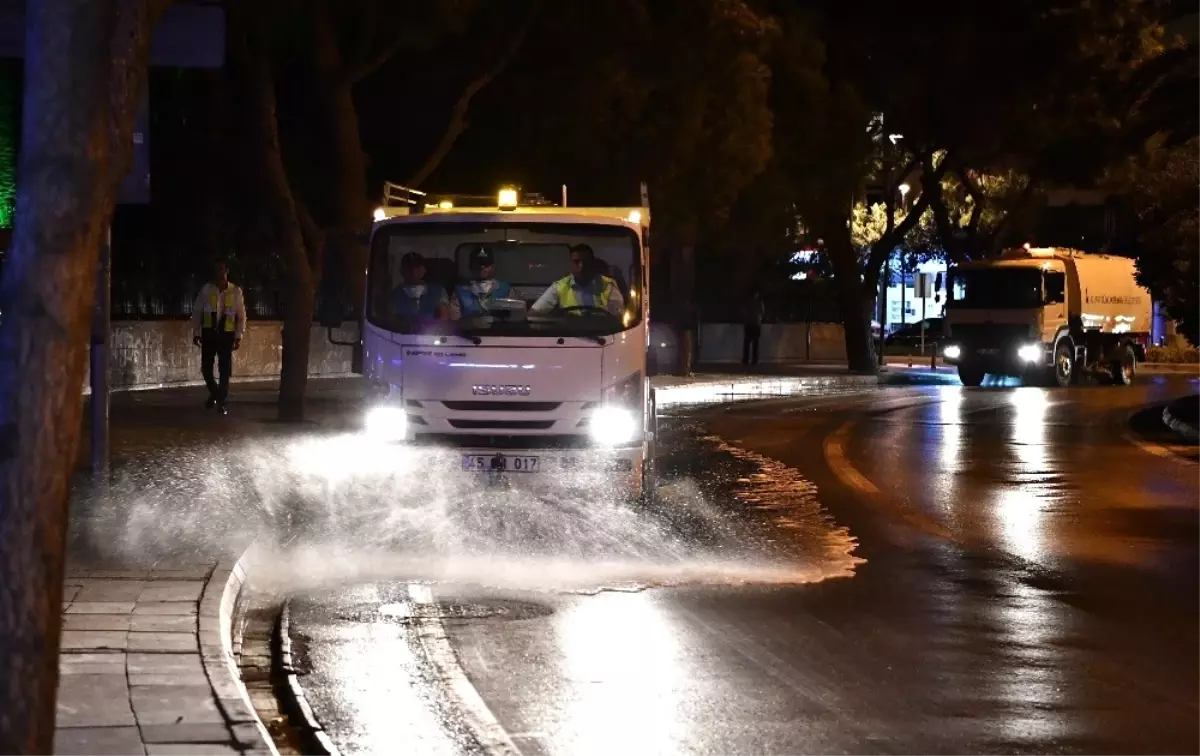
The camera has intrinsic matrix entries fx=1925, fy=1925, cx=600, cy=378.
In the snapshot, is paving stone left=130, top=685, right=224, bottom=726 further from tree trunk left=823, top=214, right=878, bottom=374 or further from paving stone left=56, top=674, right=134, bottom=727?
tree trunk left=823, top=214, right=878, bottom=374

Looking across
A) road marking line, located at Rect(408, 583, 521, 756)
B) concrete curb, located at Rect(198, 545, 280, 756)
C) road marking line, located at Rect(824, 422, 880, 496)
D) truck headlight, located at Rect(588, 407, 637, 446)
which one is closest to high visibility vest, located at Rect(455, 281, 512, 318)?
truck headlight, located at Rect(588, 407, 637, 446)

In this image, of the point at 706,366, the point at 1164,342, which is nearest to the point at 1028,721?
the point at 706,366

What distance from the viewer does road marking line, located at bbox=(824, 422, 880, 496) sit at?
17609 mm

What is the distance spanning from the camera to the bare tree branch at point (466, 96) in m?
25.4

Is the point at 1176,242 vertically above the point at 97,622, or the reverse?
the point at 1176,242

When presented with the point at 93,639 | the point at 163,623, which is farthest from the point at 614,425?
the point at 93,639

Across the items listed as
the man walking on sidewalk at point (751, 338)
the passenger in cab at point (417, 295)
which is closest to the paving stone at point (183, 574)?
the passenger in cab at point (417, 295)

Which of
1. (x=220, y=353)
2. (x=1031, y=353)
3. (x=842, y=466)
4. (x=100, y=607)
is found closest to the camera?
(x=100, y=607)

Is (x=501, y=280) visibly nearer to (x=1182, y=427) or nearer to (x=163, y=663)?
(x=163, y=663)

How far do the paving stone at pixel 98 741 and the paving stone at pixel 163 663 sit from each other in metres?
1.01

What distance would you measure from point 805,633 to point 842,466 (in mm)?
10088

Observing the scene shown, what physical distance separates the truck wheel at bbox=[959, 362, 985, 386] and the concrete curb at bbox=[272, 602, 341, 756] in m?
32.4

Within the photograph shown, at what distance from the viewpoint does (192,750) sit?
662cm

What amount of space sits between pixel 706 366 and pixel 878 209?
23473 millimetres
